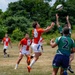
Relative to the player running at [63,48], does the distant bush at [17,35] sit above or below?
above

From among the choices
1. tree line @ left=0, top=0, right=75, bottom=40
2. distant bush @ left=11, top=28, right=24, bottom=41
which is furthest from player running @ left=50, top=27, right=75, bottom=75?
tree line @ left=0, top=0, right=75, bottom=40

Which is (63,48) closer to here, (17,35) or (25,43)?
(25,43)

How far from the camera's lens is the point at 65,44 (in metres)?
10.8

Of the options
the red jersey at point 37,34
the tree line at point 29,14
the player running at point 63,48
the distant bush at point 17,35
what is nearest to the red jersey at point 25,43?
the red jersey at point 37,34

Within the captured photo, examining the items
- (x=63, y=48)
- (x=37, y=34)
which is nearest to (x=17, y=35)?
(x=37, y=34)

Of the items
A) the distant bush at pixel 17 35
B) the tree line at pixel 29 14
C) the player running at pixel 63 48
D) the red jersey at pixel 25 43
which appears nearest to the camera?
the player running at pixel 63 48

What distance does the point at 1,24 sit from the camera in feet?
220

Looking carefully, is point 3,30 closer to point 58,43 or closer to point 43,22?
point 43,22

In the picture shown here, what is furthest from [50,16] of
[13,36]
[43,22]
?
[13,36]

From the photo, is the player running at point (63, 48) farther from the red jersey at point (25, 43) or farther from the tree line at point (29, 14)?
the tree line at point (29, 14)

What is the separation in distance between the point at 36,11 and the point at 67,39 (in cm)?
6890

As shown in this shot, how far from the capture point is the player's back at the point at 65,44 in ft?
35.4

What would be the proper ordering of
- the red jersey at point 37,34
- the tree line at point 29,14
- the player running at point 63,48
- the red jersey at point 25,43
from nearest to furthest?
the player running at point 63,48, the red jersey at point 37,34, the red jersey at point 25,43, the tree line at point 29,14

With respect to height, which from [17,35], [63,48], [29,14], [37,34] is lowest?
[63,48]
